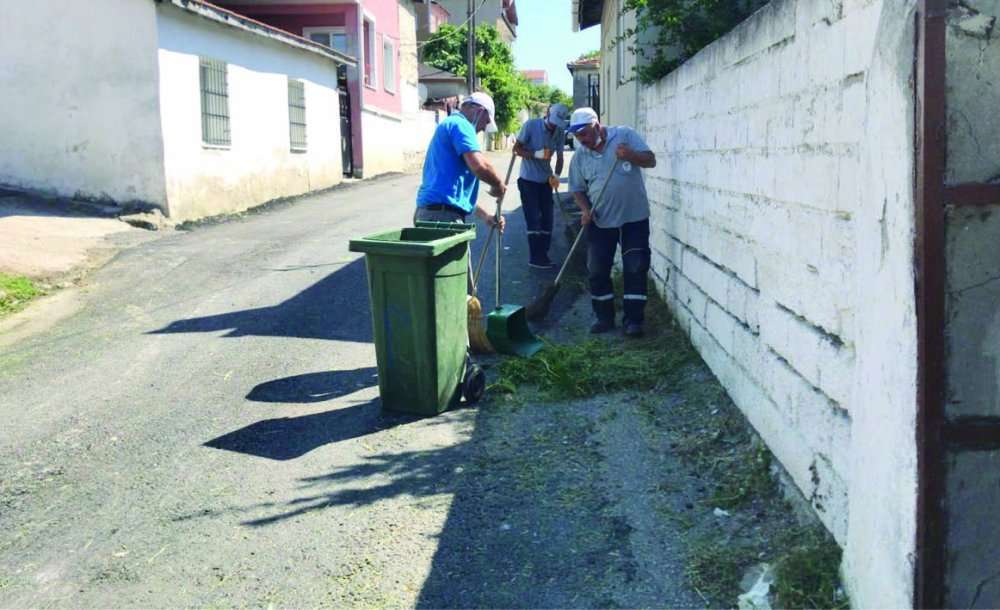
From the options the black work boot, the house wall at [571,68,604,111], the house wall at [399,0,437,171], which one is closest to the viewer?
the black work boot

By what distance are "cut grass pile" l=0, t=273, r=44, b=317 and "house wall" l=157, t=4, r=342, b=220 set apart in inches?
176

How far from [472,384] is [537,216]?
4760 mm

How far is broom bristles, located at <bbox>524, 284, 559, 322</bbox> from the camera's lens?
8.02 m

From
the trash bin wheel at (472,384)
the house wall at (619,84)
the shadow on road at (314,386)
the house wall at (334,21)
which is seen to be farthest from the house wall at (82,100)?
the house wall at (334,21)

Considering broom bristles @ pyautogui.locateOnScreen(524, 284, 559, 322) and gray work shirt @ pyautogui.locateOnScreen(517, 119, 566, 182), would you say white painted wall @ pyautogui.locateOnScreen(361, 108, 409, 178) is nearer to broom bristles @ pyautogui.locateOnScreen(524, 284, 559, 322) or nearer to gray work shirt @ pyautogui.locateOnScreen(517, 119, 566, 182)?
gray work shirt @ pyautogui.locateOnScreen(517, 119, 566, 182)

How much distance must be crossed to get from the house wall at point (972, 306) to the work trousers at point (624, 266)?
15.4ft

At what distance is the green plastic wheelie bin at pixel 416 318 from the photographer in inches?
214

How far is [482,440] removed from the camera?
5.18 m

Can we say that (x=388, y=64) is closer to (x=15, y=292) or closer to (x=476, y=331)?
(x=15, y=292)

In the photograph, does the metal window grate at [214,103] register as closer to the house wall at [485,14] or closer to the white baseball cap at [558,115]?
the white baseball cap at [558,115]

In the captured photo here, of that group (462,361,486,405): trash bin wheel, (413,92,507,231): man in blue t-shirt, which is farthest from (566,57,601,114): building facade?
(462,361,486,405): trash bin wheel

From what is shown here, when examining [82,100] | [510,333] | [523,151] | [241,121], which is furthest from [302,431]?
[241,121]

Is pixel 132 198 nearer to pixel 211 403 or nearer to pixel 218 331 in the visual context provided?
pixel 218 331

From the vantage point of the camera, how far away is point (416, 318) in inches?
216
